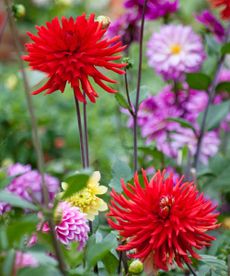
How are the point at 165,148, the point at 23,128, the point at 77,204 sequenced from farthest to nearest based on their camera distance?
1. the point at 23,128
2. the point at 165,148
3. the point at 77,204

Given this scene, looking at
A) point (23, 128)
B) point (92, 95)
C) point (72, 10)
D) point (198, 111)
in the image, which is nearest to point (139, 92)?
point (92, 95)

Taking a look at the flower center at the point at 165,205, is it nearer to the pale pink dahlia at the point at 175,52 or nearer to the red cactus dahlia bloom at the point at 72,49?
the red cactus dahlia bloom at the point at 72,49

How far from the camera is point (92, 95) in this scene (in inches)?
39.1

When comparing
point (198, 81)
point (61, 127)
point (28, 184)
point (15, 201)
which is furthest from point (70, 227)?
point (61, 127)

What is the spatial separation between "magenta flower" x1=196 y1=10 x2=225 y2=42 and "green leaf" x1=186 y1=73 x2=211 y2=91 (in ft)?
0.49

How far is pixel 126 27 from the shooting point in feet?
5.26

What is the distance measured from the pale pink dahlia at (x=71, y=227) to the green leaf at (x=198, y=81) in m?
0.67

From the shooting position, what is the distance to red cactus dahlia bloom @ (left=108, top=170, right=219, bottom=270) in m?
0.90

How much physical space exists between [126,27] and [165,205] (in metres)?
0.79

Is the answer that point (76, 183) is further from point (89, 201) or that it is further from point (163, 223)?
point (89, 201)

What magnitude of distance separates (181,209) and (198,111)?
0.83 meters

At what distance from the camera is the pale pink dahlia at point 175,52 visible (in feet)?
5.47

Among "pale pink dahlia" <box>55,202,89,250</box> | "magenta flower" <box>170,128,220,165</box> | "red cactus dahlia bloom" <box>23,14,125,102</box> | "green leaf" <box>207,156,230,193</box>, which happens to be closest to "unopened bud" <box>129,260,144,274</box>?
"pale pink dahlia" <box>55,202,89,250</box>

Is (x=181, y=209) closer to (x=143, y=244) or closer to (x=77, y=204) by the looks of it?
(x=143, y=244)
